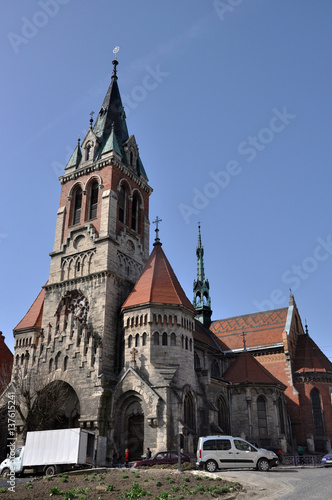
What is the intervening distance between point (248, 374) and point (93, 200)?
20661 mm

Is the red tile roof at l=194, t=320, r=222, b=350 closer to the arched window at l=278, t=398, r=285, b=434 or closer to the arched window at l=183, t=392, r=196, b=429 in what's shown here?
the arched window at l=278, t=398, r=285, b=434

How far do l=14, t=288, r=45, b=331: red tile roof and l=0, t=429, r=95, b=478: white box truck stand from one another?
15282 mm

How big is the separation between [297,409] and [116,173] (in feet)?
88.6

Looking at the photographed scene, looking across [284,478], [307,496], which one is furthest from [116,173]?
[307,496]

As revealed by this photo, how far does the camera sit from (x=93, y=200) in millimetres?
41281

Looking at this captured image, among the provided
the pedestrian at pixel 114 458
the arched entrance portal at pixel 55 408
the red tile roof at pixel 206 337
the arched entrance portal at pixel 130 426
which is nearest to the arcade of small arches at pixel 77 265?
the arched entrance portal at pixel 55 408

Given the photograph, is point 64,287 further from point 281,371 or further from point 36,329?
point 281,371

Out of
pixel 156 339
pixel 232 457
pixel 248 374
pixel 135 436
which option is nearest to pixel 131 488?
pixel 232 457

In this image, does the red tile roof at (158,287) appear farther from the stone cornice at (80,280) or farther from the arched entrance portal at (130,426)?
the arched entrance portal at (130,426)

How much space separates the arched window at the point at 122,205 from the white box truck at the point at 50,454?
20.7 metres

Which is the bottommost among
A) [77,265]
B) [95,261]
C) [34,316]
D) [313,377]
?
[313,377]

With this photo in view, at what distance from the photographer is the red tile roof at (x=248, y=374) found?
38234mm

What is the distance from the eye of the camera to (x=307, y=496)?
13477 millimetres

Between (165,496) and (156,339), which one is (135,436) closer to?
(156,339)
